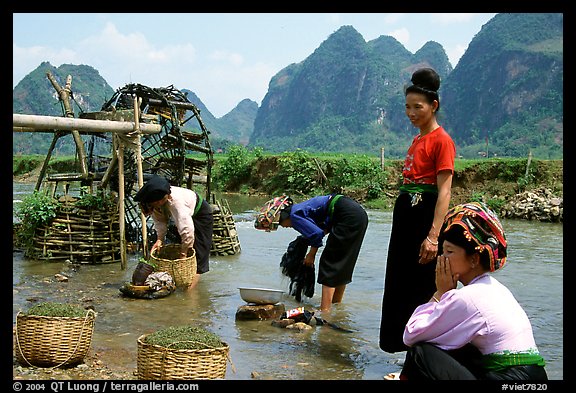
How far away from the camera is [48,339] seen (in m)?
4.36

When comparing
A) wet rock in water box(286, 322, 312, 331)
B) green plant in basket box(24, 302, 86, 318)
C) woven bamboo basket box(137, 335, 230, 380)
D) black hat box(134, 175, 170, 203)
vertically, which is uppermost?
black hat box(134, 175, 170, 203)

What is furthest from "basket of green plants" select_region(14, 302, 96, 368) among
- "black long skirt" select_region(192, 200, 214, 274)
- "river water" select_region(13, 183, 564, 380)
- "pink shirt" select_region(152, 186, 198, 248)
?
"black long skirt" select_region(192, 200, 214, 274)

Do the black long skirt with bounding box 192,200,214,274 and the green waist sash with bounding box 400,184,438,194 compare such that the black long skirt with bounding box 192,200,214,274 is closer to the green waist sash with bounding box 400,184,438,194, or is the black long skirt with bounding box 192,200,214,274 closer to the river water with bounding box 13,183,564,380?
the river water with bounding box 13,183,564,380

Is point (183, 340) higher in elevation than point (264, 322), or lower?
higher

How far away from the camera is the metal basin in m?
6.39

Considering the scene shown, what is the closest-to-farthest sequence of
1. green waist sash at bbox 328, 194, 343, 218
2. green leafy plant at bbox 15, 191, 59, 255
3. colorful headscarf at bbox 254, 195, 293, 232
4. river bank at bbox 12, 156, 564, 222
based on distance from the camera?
colorful headscarf at bbox 254, 195, 293, 232
green waist sash at bbox 328, 194, 343, 218
green leafy plant at bbox 15, 191, 59, 255
river bank at bbox 12, 156, 564, 222

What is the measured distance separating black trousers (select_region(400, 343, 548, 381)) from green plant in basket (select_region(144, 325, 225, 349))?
1.39m

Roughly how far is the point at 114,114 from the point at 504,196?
15384 millimetres

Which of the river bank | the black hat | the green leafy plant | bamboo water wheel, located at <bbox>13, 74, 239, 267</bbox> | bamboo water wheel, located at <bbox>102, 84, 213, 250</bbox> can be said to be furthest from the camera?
the river bank

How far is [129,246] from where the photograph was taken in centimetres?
1098

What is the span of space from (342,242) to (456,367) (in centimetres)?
346

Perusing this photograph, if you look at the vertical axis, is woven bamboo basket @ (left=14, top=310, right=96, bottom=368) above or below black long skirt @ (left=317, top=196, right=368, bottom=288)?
below

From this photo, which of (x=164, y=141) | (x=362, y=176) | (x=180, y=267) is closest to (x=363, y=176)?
(x=362, y=176)

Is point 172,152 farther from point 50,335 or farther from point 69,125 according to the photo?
point 50,335
